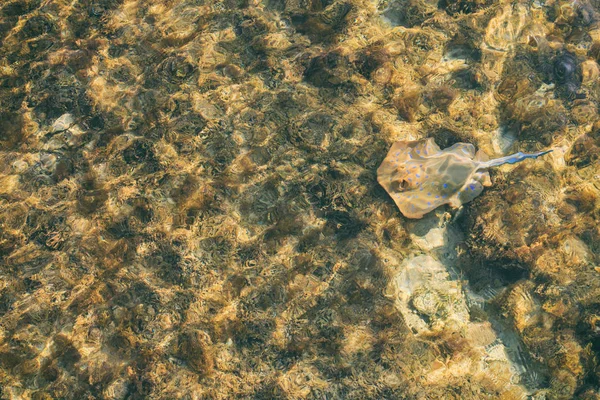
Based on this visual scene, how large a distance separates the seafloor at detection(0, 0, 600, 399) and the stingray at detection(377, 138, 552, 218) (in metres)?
0.20

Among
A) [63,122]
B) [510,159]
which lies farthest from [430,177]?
[63,122]

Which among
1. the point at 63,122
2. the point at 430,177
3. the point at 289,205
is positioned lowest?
the point at 289,205

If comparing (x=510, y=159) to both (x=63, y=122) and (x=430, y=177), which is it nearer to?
(x=430, y=177)

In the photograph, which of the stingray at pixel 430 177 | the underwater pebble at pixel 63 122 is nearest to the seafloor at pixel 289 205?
the underwater pebble at pixel 63 122

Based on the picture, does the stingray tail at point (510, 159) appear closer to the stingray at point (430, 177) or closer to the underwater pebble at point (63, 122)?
the stingray at point (430, 177)

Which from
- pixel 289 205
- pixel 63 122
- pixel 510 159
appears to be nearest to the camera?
pixel 510 159

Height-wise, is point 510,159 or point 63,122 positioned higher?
point 63,122

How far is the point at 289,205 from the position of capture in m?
5.34

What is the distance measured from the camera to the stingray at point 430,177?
524 cm

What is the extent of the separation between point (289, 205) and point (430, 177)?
5.49 feet

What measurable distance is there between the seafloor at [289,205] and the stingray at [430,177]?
203mm

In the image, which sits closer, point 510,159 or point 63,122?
point 510,159

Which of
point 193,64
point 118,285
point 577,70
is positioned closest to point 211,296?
point 118,285

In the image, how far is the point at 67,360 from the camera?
468cm
